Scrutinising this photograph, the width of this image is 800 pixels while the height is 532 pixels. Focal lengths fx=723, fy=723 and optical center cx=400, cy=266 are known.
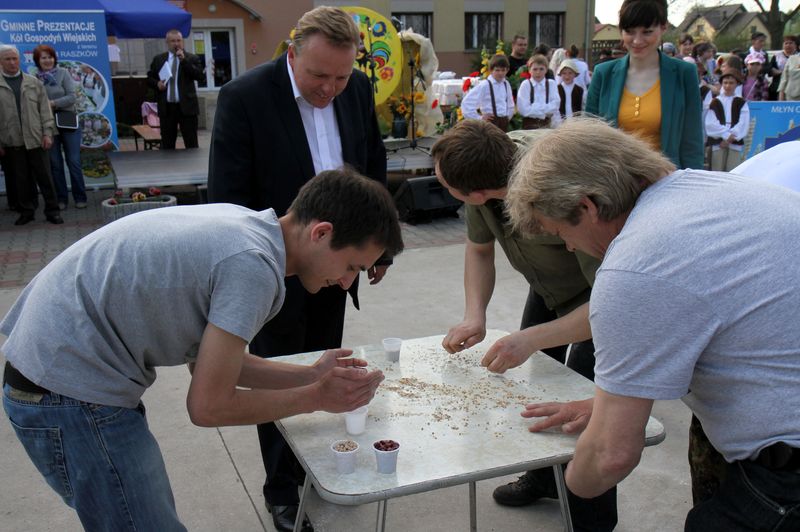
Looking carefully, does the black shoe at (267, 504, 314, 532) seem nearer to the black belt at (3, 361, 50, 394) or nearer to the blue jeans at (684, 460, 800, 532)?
the black belt at (3, 361, 50, 394)

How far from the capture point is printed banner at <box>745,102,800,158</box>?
17.4 ft

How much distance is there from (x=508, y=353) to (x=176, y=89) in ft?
27.0

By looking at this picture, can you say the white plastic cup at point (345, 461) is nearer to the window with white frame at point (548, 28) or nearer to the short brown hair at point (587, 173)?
the short brown hair at point (587, 173)

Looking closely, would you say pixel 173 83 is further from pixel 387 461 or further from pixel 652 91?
pixel 387 461

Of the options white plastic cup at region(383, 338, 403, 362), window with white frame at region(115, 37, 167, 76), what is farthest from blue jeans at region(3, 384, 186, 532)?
window with white frame at region(115, 37, 167, 76)

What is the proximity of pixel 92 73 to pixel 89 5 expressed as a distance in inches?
49.3

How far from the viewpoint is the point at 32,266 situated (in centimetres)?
582

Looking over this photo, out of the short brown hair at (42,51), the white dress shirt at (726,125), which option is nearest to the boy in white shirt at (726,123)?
the white dress shirt at (726,125)

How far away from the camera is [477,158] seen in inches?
84.6

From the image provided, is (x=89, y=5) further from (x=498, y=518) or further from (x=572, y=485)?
(x=572, y=485)

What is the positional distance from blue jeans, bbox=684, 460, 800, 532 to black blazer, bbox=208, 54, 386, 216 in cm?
A: 172

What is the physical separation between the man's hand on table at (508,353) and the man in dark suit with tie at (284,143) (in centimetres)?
57

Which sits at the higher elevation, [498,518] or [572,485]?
[572,485]

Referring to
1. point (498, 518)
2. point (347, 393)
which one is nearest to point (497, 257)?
point (498, 518)
